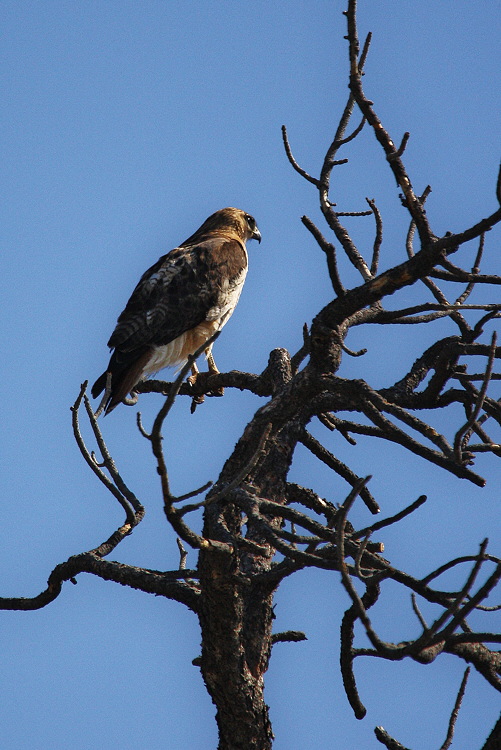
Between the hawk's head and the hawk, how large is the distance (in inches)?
27.8

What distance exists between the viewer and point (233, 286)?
707cm

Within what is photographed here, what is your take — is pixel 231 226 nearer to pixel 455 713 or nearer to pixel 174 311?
pixel 174 311

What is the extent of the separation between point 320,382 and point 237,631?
99 centimetres

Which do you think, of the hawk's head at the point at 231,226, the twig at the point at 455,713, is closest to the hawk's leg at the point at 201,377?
the hawk's head at the point at 231,226

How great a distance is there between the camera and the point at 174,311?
22.2ft

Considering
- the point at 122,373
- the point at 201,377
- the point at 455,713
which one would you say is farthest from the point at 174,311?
the point at 455,713

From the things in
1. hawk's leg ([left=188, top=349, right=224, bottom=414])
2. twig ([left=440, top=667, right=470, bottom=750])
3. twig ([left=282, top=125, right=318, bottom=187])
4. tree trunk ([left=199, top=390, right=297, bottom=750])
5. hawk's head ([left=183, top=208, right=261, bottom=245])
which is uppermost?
hawk's head ([left=183, top=208, right=261, bottom=245])

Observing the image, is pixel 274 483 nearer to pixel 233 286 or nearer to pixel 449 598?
pixel 449 598

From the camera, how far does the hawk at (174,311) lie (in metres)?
6.52

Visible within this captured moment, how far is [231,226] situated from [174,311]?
1.74 meters

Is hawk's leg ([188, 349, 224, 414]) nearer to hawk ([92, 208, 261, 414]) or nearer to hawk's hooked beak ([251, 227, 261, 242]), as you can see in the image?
hawk ([92, 208, 261, 414])

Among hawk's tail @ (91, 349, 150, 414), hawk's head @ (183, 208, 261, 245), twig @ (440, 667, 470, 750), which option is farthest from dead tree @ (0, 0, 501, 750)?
hawk's head @ (183, 208, 261, 245)

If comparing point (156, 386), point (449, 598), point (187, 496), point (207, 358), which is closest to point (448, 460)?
point (449, 598)

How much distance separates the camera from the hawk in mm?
6520
